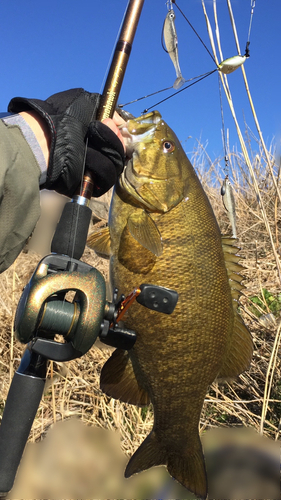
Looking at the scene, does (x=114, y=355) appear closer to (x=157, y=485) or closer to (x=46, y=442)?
(x=157, y=485)

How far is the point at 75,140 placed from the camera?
5.47ft

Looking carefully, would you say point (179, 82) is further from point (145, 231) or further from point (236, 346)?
point (236, 346)

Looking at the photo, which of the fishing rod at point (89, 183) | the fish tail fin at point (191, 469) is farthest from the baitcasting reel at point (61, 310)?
the fish tail fin at point (191, 469)

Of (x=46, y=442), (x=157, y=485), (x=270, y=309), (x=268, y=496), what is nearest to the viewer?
(x=268, y=496)

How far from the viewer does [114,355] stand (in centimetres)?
210

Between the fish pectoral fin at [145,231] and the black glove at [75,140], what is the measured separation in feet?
1.19

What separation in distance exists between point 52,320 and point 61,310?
5 centimetres

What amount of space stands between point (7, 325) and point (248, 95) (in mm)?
3127

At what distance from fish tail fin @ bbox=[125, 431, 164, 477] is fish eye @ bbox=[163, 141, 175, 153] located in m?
1.64

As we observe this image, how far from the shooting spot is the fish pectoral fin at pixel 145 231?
202 centimetres

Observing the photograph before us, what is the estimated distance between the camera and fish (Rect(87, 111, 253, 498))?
6.50ft

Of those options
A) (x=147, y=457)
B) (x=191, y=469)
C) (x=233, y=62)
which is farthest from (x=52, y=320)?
(x=233, y=62)

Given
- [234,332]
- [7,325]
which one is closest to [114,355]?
[234,332]

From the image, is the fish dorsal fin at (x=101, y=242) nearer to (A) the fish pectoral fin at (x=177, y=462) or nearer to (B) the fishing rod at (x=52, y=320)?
(B) the fishing rod at (x=52, y=320)
